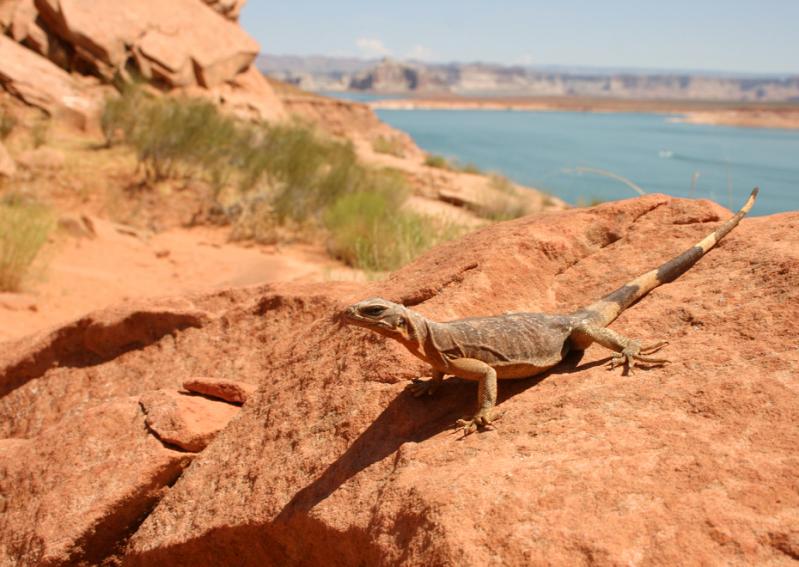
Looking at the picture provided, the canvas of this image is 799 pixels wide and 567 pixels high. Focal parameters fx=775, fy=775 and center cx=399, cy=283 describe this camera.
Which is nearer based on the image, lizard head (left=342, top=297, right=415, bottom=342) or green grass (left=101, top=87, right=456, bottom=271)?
lizard head (left=342, top=297, right=415, bottom=342)

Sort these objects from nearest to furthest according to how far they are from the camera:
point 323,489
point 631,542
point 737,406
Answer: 1. point 631,542
2. point 737,406
3. point 323,489

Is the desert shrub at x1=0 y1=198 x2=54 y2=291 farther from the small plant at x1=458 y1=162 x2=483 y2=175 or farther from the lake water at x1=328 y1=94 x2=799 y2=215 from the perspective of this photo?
the small plant at x1=458 y1=162 x2=483 y2=175

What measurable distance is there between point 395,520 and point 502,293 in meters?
1.52

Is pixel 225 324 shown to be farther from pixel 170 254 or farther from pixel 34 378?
pixel 170 254

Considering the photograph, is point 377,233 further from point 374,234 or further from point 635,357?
point 635,357

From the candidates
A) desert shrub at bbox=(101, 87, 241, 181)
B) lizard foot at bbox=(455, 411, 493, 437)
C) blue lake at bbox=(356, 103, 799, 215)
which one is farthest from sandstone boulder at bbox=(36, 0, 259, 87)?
lizard foot at bbox=(455, 411, 493, 437)

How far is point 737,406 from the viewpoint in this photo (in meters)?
2.56

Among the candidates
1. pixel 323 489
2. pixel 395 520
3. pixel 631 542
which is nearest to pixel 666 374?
pixel 631 542

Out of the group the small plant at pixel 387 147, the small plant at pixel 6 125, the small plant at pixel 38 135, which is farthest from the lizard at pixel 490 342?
the small plant at pixel 387 147

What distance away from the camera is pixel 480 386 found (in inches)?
118

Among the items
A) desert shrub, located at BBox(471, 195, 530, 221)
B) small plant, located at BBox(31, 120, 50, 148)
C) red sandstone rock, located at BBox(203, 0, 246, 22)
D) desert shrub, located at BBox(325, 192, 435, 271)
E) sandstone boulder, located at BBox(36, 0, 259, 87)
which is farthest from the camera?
red sandstone rock, located at BBox(203, 0, 246, 22)

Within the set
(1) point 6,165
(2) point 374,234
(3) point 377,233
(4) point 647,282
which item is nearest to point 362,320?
(4) point 647,282

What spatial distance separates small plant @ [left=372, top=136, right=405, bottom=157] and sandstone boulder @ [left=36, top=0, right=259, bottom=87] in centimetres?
577

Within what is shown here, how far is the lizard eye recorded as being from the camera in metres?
2.94
